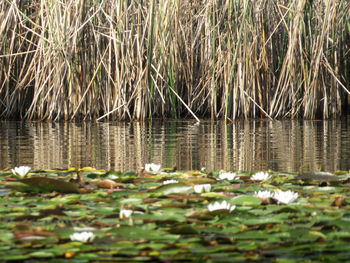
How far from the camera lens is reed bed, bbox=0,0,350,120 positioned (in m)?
7.04

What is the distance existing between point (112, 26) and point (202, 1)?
1.86 meters

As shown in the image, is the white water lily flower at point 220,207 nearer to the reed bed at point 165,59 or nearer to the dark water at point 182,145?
the dark water at point 182,145

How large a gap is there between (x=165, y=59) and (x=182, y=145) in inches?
91.7

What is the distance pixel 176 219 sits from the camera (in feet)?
7.41

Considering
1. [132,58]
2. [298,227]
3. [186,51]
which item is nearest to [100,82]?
[132,58]

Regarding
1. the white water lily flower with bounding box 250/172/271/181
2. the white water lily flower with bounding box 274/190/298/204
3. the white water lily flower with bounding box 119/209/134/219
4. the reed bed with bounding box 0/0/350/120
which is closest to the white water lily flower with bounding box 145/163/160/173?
the white water lily flower with bounding box 250/172/271/181

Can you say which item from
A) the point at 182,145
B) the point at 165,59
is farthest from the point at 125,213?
the point at 165,59

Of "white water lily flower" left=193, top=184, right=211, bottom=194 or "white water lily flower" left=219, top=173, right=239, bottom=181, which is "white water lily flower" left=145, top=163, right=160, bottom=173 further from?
"white water lily flower" left=193, top=184, right=211, bottom=194

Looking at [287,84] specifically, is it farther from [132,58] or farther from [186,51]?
[132,58]

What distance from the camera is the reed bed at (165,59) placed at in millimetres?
7035

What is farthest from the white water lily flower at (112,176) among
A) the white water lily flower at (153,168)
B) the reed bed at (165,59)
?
the reed bed at (165,59)

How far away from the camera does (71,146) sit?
16.3 ft

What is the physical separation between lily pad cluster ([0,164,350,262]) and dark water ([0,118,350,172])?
686mm

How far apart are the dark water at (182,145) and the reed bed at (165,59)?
0.41m
